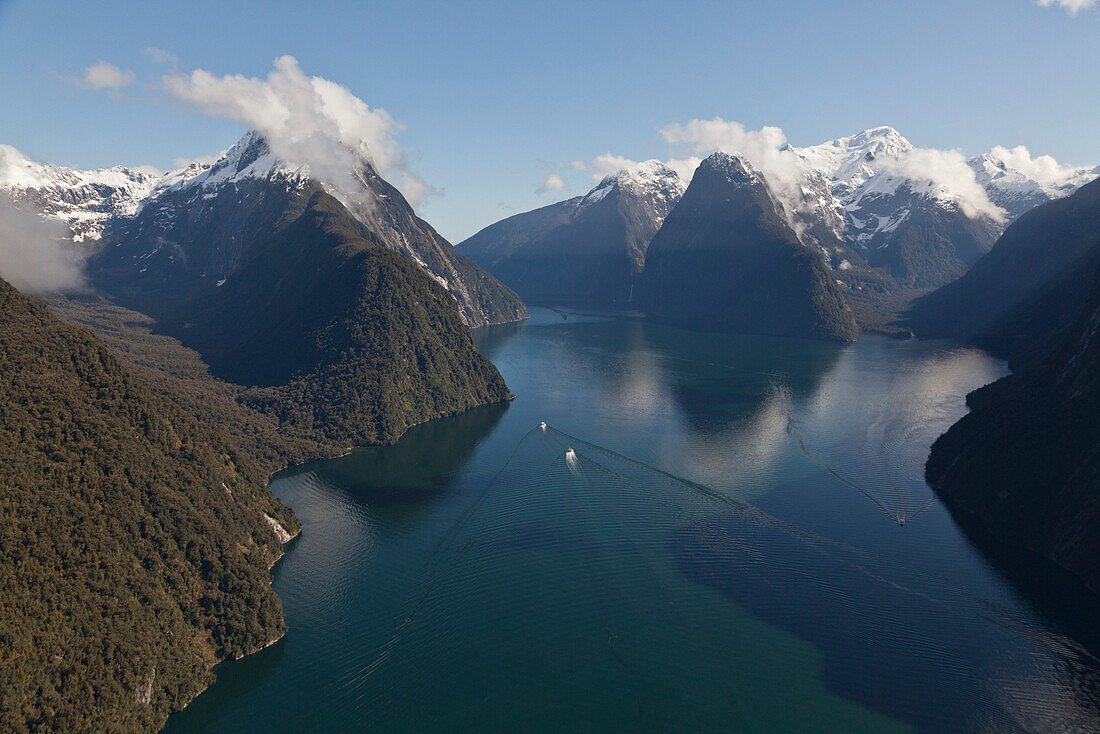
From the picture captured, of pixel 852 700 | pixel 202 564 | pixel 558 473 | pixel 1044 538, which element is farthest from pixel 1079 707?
pixel 202 564

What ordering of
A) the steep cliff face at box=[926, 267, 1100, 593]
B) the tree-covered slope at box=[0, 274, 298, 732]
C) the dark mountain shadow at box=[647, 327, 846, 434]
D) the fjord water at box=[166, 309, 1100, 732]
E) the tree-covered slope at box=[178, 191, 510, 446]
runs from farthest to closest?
the dark mountain shadow at box=[647, 327, 846, 434] → the tree-covered slope at box=[178, 191, 510, 446] → the steep cliff face at box=[926, 267, 1100, 593] → the fjord water at box=[166, 309, 1100, 732] → the tree-covered slope at box=[0, 274, 298, 732]

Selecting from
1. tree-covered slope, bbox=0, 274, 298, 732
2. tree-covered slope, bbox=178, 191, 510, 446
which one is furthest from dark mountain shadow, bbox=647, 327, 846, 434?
tree-covered slope, bbox=0, 274, 298, 732

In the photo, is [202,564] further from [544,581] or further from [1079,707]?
[1079,707]

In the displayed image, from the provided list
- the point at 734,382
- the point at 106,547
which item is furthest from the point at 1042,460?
the point at 106,547

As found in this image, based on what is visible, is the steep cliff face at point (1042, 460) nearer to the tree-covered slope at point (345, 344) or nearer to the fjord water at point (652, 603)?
the fjord water at point (652, 603)

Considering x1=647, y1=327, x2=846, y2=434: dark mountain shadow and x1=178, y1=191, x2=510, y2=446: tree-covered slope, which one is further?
x1=647, y1=327, x2=846, y2=434: dark mountain shadow

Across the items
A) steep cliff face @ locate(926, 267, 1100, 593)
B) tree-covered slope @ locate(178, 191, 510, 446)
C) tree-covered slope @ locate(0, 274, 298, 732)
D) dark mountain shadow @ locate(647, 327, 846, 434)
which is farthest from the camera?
dark mountain shadow @ locate(647, 327, 846, 434)

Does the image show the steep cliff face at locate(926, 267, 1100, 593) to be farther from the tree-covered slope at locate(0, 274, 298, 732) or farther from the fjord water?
the tree-covered slope at locate(0, 274, 298, 732)

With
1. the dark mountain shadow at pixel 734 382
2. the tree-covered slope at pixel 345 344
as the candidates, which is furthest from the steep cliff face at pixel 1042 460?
the tree-covered slope at pixel 345 344
